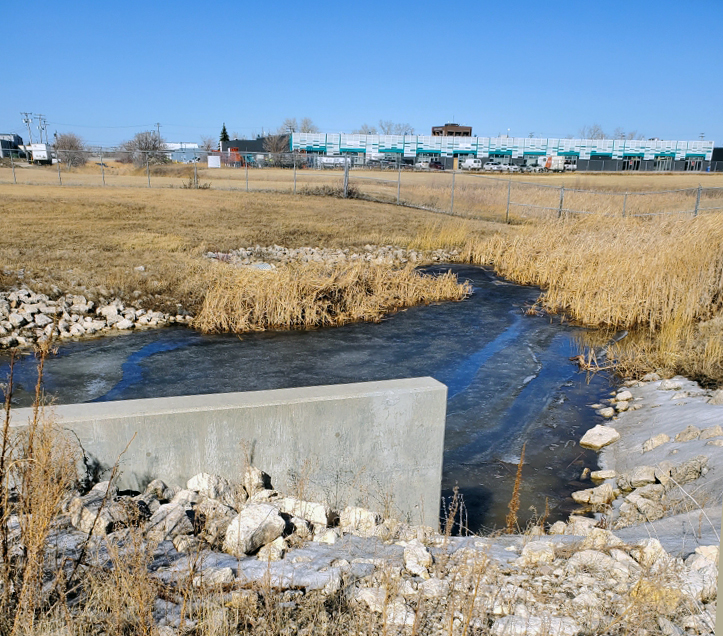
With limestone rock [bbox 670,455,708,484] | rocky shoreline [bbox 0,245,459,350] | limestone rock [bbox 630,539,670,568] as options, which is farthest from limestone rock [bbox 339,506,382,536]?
rocky shoreline [bbox 0,245,459,350]

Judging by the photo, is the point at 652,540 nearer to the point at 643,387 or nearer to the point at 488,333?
the point at 643,387

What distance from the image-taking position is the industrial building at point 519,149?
302 ft

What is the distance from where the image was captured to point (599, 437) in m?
7.12

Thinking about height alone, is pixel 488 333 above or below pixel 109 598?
below

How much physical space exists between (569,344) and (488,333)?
141cm

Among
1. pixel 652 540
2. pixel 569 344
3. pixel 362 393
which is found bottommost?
pixel 569 344

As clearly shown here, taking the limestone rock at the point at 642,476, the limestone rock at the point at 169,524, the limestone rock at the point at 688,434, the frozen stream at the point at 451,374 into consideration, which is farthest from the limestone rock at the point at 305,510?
the limestone rock at the point at 688,434

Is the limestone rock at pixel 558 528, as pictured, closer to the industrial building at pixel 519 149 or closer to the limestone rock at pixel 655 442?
the limestone rock at pixel 655 442

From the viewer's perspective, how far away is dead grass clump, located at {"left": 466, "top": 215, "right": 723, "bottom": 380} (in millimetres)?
9273

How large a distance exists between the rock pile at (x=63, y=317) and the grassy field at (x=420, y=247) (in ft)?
1.61

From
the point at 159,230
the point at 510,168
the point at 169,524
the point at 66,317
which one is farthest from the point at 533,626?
the point at 510,168

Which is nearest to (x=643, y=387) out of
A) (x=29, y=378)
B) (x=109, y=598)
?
(x=109, y=598)

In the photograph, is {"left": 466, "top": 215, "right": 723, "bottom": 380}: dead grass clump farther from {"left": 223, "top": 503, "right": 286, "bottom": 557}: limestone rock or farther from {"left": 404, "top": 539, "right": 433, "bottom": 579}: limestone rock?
{"left": 223, "top": 503, "right": 286, "bottom": 557}: limestone rock

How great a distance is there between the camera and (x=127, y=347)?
998cm
